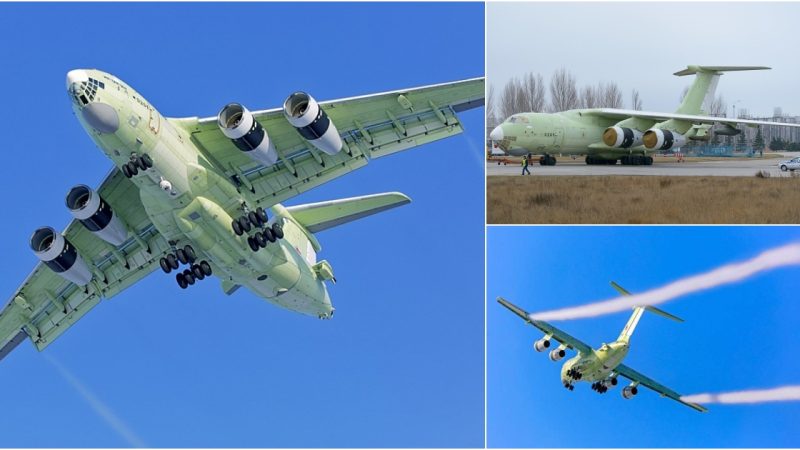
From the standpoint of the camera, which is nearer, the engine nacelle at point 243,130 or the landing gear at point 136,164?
the landing gear at point 136,164

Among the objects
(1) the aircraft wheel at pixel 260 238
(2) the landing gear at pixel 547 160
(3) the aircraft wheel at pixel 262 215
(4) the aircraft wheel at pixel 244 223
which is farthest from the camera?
(2) the landing gear at pixel 547 160

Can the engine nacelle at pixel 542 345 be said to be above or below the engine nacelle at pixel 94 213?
below

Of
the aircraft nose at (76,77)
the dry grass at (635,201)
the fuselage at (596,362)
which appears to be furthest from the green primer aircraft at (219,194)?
the fuselage at (596,362)

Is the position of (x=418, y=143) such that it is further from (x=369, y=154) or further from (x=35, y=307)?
(x=35, y=307)

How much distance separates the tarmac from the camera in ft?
83.5

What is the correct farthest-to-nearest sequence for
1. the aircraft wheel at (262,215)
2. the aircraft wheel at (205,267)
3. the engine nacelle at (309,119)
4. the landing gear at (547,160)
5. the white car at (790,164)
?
the landing gear at (547,160)
the white car at (790,164)
the aircraft wheel at (205,267)
the aircraft wheel at (262,215)
the engine nacelle at (309,119)

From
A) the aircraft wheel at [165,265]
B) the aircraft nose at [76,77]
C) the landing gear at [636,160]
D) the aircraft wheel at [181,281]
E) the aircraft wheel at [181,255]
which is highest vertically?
the aircraft nose at [76,77]

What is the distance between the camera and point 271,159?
18.7m

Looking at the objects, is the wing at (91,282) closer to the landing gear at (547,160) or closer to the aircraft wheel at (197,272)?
the aircraft wheel at (197,272)

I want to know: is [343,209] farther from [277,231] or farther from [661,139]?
[661,139]

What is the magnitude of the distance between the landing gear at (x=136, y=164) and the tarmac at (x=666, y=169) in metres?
9.33

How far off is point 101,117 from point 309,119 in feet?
12.1

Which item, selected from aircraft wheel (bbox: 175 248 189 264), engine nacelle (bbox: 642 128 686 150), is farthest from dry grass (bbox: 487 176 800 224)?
aircraft wheel (bbox: 175 248 189 264)

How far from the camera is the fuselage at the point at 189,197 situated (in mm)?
16625
